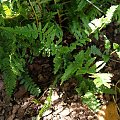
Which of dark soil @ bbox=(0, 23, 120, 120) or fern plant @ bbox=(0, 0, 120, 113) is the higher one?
fern plant @ bbox=(0, 0, 120, 113)

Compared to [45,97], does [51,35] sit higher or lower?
higher

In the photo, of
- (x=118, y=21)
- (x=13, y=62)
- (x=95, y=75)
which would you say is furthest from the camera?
(x=118, y=21)

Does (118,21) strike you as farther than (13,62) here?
Yes

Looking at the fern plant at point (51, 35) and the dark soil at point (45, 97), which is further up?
the fern plant at point (51, 35)

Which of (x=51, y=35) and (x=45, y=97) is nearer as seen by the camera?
(x=51, y=35)

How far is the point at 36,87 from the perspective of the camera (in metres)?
2.73

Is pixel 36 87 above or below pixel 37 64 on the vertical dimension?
below

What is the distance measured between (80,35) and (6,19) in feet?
2.07

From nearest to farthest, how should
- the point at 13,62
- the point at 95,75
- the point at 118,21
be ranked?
1. the point at 95,75
2. the point at 13,62
3. the point at 118,21

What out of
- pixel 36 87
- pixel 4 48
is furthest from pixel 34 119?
pixel 4 48

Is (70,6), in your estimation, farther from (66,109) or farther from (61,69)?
(66,109)

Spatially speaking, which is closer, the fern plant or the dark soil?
the fern plant

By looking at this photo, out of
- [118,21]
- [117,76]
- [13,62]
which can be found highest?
[118,21]

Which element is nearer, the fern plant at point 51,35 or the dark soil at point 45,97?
the fern plant at point 51,35
